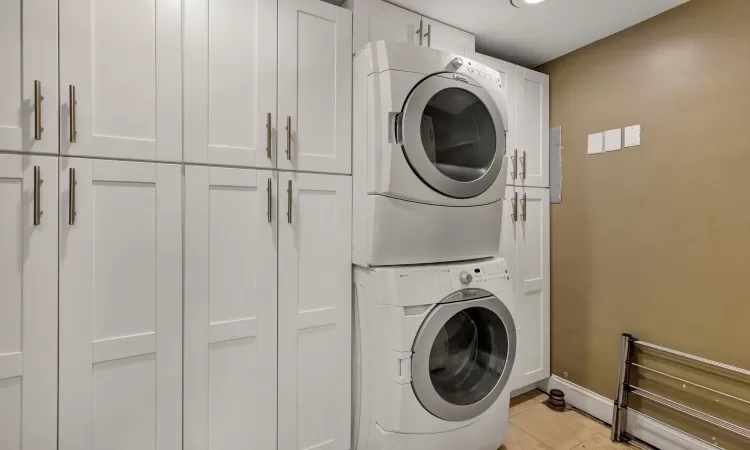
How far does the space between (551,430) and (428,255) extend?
134 centimetres

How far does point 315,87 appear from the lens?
1.61 metres

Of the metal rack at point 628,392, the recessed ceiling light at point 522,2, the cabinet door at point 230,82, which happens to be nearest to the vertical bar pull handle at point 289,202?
the cabinet door at point 230,82

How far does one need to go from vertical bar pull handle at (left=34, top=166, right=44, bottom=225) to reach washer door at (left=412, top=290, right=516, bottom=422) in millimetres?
1392

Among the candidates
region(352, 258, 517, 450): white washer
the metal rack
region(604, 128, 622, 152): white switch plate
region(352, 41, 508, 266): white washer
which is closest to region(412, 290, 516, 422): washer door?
region(352, 258, 517, 450): white washer

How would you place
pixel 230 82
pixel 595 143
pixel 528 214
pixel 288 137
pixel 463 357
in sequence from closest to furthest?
pixel 230 82
pixel 288 137
pixel 463 357
pixel 595 143
pixel 528 214

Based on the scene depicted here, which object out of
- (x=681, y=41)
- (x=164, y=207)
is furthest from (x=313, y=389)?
(x=681, y=41)

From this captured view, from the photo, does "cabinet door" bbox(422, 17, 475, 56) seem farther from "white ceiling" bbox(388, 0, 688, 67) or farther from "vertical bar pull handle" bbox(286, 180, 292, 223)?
"vertical bar pull handle" bbox(286, 180, 292, 223)

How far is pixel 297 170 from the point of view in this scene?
157cm

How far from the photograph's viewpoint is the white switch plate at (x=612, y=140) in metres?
2.08

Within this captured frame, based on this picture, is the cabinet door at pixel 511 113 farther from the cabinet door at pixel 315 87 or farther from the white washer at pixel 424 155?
the cabinet door at pixel 315 87

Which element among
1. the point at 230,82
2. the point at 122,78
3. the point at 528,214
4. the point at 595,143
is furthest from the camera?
the point at 528,214

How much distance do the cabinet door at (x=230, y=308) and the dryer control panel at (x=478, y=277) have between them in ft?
2.50

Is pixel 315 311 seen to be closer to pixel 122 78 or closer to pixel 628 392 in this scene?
pixel 122 78

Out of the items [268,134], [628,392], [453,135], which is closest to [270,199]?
[268,134]
